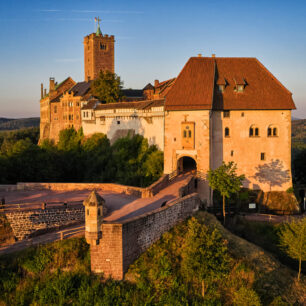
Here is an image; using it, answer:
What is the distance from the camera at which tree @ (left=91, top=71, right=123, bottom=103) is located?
5112 centimetres

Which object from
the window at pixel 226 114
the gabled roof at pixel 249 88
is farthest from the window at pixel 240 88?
the window at pixel 226 114

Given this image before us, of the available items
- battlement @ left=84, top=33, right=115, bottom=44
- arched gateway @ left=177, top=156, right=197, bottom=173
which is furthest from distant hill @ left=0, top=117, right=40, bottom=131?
arched gateway @ left=177, top=156, right=197, bottom=173

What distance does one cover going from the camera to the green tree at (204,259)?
49.5 ft

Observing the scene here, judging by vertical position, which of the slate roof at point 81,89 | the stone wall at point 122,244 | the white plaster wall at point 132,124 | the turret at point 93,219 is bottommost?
the stone wall at point 122,244

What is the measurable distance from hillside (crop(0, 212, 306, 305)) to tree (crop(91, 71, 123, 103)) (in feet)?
120

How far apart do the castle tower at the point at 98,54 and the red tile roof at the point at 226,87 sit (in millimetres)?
47970

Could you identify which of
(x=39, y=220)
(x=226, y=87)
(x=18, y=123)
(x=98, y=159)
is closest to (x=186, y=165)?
(x=226, y=87)

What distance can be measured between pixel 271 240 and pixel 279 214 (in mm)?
6825

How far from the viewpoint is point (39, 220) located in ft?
60.4

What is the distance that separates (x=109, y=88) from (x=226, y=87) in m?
24.2

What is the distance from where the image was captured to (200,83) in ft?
102

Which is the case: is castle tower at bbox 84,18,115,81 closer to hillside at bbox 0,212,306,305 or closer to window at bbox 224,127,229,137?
window at bbox 224,127,229,137

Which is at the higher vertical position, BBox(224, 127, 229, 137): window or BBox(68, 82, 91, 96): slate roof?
BBox(68, 82, 91, 96): slate roof

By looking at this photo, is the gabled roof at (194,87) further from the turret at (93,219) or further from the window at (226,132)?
the turret at (93,219)
